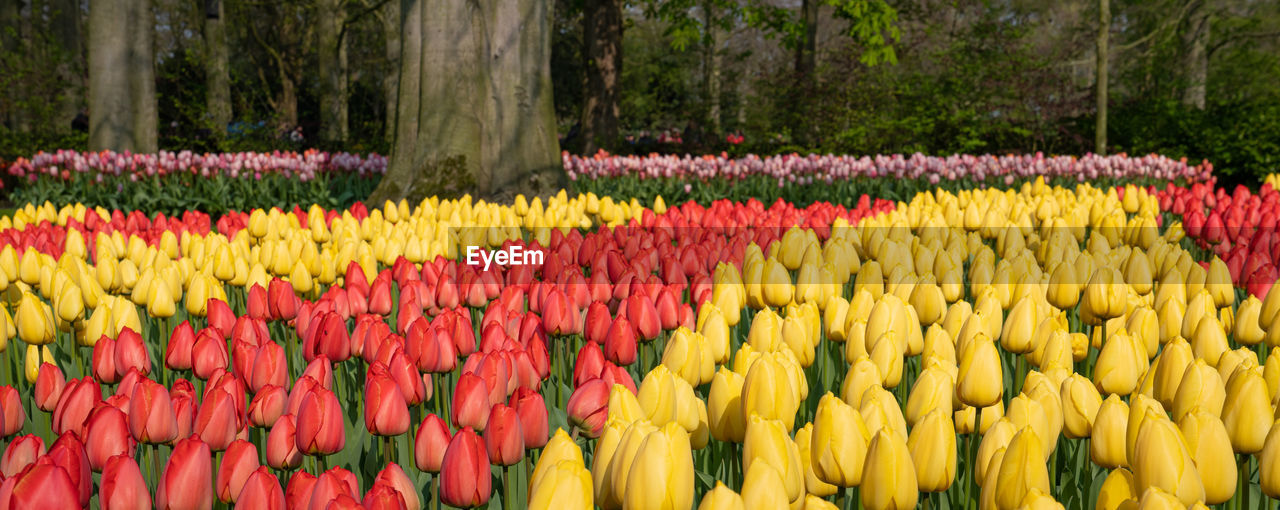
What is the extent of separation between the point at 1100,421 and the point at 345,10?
95.5 ft

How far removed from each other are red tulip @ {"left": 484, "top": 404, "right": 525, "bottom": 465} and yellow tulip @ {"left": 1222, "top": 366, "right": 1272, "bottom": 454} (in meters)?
1.26

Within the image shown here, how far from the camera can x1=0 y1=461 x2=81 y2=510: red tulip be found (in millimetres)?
1478

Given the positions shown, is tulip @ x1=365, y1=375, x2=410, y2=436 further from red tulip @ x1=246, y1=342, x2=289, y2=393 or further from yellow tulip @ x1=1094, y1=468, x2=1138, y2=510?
yellow tulip @ x1=1094, y1=468, x2=1138, y2=510

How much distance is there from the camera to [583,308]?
11.2 ft

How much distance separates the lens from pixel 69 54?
2438 centimetres

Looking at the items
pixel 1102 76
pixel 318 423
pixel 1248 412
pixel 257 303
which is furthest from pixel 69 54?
pixel 1248 412

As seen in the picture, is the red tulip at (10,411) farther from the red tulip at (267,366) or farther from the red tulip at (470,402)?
the red tulip at (470,402)

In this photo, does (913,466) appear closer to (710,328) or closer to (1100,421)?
(1100,421)

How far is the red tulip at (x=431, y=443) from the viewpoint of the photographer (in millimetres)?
1867

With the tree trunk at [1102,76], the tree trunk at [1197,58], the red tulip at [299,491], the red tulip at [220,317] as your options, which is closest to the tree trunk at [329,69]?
the tree trunk at [1102,76]

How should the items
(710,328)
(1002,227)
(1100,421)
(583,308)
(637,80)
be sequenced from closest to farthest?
(1100,421)
(710,328)
(583,308)
(1002,227)
(637,80)

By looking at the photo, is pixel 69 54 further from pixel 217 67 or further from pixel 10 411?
pixel 10 411

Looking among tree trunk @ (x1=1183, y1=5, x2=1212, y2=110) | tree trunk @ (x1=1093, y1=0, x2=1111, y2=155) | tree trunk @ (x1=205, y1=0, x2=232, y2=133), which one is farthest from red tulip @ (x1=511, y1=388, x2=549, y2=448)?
tree trunk @ (x1=1183, y1=5, x2=1212, y2=110)

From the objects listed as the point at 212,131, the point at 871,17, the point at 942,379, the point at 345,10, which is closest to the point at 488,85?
the point at 942,379
